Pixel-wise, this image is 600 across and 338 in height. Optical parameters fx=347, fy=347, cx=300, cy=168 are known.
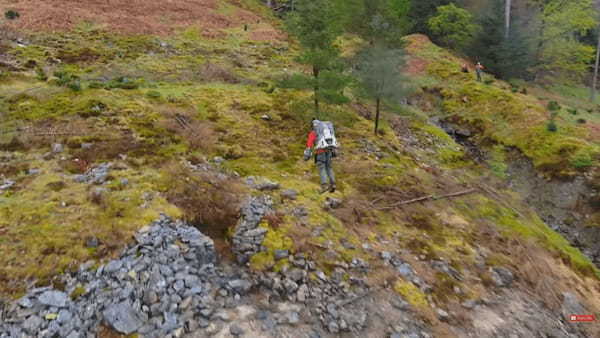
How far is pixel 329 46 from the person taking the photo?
55.8 ft

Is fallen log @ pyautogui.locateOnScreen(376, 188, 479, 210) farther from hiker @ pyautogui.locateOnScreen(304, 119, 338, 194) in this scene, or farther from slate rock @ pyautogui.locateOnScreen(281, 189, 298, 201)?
slate rock @ pyautogui.locateOnScreen(281, 189, 298, 201)

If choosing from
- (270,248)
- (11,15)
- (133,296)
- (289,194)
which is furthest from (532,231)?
(11,15)

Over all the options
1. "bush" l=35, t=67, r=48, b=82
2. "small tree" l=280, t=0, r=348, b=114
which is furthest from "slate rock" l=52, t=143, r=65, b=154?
"small tree" l=280, t=0, r=348, b=114

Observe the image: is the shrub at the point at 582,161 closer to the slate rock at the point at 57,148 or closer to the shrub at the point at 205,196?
the shrub at the point at 205,196

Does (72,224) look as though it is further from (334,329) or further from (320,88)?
(320,88)

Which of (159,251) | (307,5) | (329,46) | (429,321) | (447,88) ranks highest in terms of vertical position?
(307,5)

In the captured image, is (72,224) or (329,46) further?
(329,46)

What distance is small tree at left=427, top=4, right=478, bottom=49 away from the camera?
133 ft

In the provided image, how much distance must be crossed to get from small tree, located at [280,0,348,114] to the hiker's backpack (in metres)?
5.04

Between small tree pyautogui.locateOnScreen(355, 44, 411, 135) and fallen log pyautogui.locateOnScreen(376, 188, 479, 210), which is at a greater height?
small tree pyautogui.locateOnScreen(355, 44, 411, 135)

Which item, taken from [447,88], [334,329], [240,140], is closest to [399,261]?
[334,329]

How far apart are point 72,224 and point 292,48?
30533mm

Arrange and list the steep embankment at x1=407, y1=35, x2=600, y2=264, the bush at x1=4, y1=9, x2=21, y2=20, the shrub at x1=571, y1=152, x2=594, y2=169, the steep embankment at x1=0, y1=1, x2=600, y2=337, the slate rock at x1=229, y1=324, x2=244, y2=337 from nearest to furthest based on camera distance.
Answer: the slate rock at x1=229, y1=324, x2=244, y2=337 < the steep embankment at x1=0, y1=1, x2=600, y2=337 < the steep embankment at x1=407, y1=35, x2=600, y2=264 < the shrub at x1=571, y1=152, x2=594, y2=169 < the bush at x1=4, y1=9, x2=21, y2=20

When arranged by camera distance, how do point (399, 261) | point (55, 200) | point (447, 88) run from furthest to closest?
point (447, 88)
point (399, 261)
point (55, 200)
